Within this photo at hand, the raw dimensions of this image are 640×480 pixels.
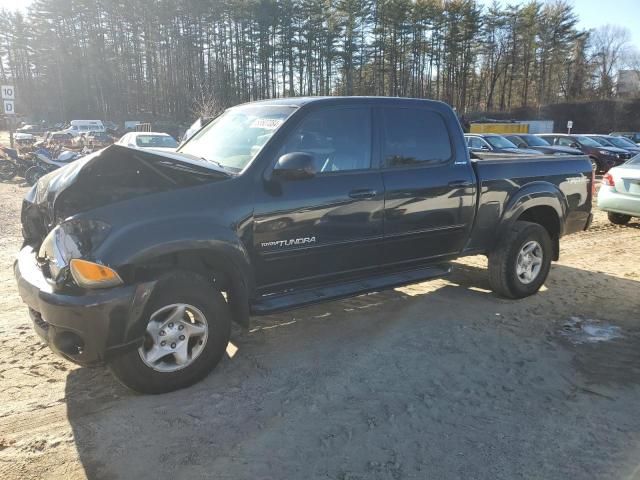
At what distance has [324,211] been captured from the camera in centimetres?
397

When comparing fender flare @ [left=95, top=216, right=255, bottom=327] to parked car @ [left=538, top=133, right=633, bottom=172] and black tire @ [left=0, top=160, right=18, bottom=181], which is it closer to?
black tire @ [left=0, top=160, right=18, bottom=181]

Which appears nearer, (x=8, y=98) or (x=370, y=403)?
(x=370, y=403)

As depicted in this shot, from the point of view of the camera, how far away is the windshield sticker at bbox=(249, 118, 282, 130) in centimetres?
402

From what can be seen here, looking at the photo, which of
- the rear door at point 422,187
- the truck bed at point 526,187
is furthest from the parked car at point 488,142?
the rear door at point 422,187

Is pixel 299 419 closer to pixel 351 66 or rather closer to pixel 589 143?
pixel 589 143

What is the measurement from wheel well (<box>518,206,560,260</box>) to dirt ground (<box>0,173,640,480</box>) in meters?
0.98

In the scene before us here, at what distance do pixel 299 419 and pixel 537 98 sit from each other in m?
73.6

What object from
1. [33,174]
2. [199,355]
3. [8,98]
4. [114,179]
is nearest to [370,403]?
[199,355]

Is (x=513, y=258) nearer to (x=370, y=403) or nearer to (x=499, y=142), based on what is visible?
(x=370, y=403)

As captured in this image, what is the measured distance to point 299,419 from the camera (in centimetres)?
323

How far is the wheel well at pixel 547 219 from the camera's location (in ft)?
18.8

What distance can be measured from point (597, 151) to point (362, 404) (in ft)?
70.1

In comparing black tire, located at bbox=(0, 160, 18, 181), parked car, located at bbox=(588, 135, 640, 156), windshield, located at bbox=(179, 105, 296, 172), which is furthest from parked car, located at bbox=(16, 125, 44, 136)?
windshield, located at bbox=(179, 105, 296, 172)

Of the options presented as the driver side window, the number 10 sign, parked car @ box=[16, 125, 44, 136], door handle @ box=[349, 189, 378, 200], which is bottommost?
door handle @ box=[349, 189, 378, 200]
